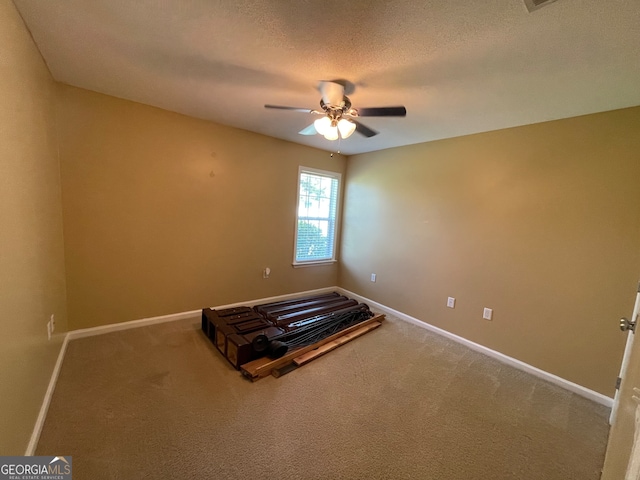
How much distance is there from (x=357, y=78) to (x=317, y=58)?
1.15 ft

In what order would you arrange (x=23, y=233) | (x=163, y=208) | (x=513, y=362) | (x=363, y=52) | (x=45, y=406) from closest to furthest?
(x=23, y=233) < (x=363, y=52) < (x=45, y=406) < (x=513, y=362) < (x=163, y=208)

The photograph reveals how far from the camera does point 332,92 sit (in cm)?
190

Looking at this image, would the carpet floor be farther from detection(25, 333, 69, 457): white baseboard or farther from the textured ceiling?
the textured ceiling

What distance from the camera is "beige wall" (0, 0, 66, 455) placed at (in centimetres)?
115

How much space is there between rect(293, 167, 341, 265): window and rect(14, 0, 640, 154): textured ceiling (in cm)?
171

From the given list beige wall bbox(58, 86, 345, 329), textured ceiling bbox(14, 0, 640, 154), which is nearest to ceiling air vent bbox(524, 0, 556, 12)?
textured ceiling bbox(14, 0, 640, 154)

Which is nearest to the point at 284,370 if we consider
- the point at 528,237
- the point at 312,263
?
the point at 312,263

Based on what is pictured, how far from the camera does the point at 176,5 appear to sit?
4.15 feet

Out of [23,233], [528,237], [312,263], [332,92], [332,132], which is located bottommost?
[312,263]

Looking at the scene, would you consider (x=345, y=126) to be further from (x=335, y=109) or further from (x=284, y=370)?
(x=284, y=370)

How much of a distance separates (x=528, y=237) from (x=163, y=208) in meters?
3.81

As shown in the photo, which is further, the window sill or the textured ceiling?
the window sill

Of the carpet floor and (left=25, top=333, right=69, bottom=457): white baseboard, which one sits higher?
(left=25, top=333, right=69, bottom=457): white baseboard

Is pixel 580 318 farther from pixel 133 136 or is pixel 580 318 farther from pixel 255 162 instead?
pixel 133 136
